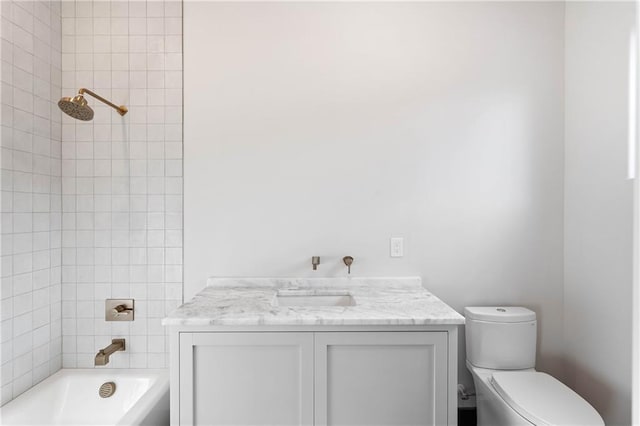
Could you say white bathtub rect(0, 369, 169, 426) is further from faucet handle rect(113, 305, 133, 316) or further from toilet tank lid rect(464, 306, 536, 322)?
toilet tank lid rect(464, 306, 536, 322)

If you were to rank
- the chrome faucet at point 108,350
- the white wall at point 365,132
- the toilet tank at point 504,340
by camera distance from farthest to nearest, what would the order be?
the white wall at point 365,132 < the toilet tank at point 504,340 < the chrome faucet at point 108,350

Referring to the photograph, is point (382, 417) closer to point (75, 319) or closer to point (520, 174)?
point (520, 174)

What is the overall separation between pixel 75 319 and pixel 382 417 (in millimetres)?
1656

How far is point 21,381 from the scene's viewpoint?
5.97ft

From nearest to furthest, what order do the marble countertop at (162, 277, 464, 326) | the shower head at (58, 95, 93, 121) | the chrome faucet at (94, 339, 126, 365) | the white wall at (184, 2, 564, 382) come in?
the marble countertop at (162, 277, 464, 326) → the shower head at (58, 95, 93, 121) → the chrome faucet at (94, 339, 126, 365) → the white wall at (184, 2, 564, 382)

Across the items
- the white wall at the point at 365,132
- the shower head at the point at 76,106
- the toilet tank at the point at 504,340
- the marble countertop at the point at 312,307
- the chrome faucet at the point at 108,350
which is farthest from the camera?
the white wall at the point at 365,132

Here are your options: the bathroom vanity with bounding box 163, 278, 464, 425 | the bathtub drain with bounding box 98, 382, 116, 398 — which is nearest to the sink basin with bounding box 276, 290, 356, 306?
the bathroom vanity with bounding box 163, 278, 464, 425

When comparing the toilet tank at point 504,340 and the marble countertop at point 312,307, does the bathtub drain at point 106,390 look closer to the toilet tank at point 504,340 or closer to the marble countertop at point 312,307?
the marble countertop at point 312,307

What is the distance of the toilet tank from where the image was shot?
1.91 meters

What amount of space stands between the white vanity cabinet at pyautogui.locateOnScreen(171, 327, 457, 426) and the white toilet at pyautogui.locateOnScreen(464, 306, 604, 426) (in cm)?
33

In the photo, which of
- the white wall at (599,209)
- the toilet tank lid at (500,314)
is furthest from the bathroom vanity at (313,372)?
the white wall at (599,209)

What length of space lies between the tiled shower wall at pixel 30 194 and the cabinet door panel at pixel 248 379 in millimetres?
933

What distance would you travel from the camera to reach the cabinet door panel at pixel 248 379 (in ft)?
4.81

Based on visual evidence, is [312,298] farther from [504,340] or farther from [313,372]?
[504,340]
